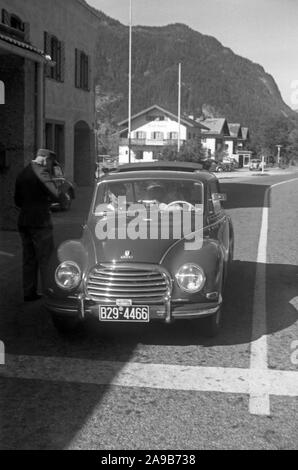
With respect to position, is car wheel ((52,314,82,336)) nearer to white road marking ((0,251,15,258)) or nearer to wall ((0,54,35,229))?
white road marking ((0,251,15,258))

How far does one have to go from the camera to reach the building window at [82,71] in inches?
1003

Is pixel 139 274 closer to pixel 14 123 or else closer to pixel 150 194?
pixel 150 194

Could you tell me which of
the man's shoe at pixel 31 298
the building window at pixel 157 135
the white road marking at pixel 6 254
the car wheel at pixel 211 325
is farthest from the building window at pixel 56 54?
the building window at pixel 157 135

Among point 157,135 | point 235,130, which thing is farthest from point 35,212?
point 235,130

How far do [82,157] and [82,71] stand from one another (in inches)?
154

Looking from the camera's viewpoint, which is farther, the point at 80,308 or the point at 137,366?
the point at 80,308

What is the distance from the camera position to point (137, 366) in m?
4.99

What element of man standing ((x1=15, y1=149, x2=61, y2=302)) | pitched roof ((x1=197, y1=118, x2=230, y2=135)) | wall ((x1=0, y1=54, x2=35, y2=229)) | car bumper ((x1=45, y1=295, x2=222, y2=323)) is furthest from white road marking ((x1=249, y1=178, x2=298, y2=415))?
pitched roof ((x1=197, y1=118, x2=230, y2=135))

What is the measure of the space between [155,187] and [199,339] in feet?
6.22

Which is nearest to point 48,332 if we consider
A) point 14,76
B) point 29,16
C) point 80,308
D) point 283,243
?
point 80,308

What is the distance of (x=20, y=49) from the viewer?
11297mm

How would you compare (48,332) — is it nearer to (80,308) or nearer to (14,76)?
(80,308)

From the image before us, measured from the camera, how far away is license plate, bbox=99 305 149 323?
528cm

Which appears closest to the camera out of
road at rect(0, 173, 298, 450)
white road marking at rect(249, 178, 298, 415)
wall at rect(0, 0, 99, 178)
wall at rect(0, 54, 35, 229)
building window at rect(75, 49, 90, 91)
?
road at rect(0, 173, 298, 450)
